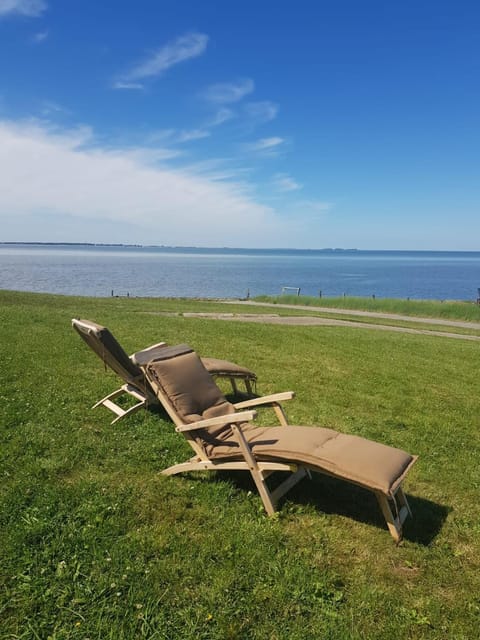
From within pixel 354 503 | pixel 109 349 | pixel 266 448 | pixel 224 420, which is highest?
pixel 109 349

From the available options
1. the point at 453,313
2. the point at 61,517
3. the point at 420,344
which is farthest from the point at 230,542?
the point at 453,313

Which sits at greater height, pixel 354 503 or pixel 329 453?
pixel 329 453

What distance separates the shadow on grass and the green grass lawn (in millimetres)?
20

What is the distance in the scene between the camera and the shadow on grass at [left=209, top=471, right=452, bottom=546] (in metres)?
4.08

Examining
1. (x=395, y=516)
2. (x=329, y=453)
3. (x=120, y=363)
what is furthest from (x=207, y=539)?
(x=120, y=363)

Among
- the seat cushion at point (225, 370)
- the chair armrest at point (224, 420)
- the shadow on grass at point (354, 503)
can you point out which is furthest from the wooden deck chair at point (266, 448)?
the seat cushion at point (225, 370)

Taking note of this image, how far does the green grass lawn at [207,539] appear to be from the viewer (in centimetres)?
294

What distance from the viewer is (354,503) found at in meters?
4.43

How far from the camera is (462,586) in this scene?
337 cm

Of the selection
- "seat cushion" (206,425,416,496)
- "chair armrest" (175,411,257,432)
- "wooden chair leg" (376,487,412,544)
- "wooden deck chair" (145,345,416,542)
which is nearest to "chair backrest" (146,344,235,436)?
"wooden deck chair" (145,345,416,542)

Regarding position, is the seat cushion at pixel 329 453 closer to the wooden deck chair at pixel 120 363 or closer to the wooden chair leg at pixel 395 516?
the wooden chair leg at pixel 395 516

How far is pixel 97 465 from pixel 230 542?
1813 millimetres

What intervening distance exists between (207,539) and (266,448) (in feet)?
2.93

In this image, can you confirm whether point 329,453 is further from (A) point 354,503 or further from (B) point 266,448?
(A) point 354,503
